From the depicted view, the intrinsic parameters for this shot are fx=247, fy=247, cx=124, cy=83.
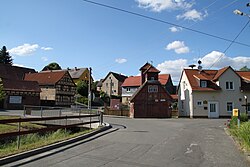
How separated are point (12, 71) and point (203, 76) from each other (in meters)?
50.8

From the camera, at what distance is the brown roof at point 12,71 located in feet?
208

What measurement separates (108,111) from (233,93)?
2049cm

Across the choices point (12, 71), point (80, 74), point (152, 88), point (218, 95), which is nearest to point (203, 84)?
point (218, 95)

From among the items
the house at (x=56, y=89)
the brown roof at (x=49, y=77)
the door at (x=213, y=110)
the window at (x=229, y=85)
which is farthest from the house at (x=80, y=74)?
the window at (x=229, y=85)

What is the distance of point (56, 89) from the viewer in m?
59.5

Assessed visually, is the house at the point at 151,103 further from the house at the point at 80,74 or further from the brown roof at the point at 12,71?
the house at the point at 80,74

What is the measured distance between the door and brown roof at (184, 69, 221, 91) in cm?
234

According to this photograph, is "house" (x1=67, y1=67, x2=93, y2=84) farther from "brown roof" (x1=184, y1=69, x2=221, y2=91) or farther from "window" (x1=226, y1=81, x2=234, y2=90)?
"window" (x1=226, y1=81, x2=234, y2=90)

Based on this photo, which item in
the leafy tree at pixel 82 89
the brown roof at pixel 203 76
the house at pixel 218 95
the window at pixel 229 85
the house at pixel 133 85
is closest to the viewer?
the house at pixel 218 95

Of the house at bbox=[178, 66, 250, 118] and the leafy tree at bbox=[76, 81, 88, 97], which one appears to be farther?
the leafy tree at bbox=[76, 81, 88, 97]

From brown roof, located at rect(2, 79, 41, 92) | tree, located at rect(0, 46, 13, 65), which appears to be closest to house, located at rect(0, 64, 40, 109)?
brown roof, located at rect(2, 79, 41, 92)

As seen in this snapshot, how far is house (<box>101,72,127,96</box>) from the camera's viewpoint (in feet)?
262

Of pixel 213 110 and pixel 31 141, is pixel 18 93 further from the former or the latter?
pixel 31 141

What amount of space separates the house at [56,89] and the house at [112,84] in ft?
54.9
